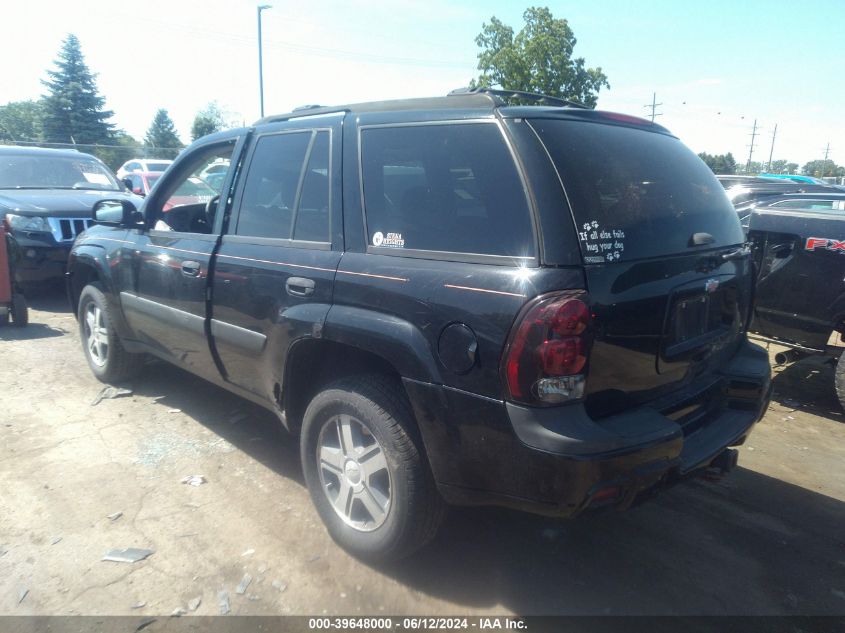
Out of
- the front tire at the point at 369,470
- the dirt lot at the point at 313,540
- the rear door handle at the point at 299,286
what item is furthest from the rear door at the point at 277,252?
the dirt lot at the point at 313,540

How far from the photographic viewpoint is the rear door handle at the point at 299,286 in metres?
2.95

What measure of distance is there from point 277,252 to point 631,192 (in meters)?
1.75

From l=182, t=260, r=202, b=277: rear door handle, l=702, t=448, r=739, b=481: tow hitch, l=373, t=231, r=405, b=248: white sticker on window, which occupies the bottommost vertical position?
l=702, t=448, r=739, b=481: tow hitch

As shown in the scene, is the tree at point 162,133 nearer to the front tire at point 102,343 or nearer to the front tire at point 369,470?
the front tire at point 102,343

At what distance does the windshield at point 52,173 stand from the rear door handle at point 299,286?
705 cm

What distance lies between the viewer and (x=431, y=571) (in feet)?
9.52

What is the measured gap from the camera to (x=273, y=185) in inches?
137

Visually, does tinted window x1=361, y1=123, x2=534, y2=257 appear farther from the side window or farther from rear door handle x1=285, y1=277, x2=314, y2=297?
the side window

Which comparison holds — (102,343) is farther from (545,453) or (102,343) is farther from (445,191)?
(545,453)

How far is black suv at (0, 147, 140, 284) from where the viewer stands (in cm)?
744

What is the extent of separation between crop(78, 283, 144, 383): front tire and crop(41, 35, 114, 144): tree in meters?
48.9

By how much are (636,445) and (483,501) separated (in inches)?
24.3

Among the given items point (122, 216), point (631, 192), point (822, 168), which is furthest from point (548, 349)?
point (822, 168)

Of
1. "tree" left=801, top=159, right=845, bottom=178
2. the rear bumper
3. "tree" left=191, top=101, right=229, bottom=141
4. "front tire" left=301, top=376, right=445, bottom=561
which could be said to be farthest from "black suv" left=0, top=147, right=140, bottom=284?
"tree" left=801, top=159, right=845, bottom=178
